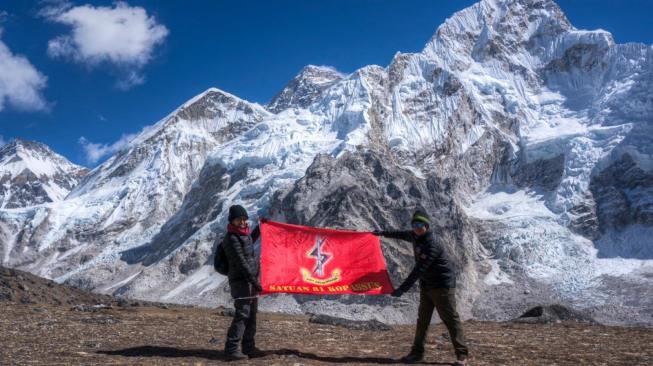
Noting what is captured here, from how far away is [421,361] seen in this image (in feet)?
36.3

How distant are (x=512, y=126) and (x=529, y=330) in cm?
16320

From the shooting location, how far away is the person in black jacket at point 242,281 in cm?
1117

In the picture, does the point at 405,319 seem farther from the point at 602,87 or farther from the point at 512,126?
the point at 602,87

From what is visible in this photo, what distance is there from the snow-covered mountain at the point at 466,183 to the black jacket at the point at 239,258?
8354 cm

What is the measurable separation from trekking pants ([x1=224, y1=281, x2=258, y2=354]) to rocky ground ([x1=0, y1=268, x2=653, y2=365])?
385 millimetres

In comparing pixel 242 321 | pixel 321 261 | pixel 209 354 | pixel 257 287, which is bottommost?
pixel 209 354

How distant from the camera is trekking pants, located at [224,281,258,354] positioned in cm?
1096

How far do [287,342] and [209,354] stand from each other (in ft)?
7.31

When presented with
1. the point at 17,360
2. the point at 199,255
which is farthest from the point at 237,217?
the point at 199,255

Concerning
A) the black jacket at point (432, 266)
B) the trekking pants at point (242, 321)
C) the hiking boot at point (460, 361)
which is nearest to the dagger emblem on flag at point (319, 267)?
the trekking pants at point (242, 321)

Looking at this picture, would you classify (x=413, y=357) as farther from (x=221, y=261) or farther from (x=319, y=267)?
(x=221, y=261)

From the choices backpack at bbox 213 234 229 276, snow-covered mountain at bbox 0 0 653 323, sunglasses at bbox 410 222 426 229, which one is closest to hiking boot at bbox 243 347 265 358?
backpack at bbox 213 234 229 276

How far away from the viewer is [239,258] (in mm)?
11258

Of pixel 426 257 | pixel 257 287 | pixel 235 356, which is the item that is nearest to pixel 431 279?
pixel 426 257
